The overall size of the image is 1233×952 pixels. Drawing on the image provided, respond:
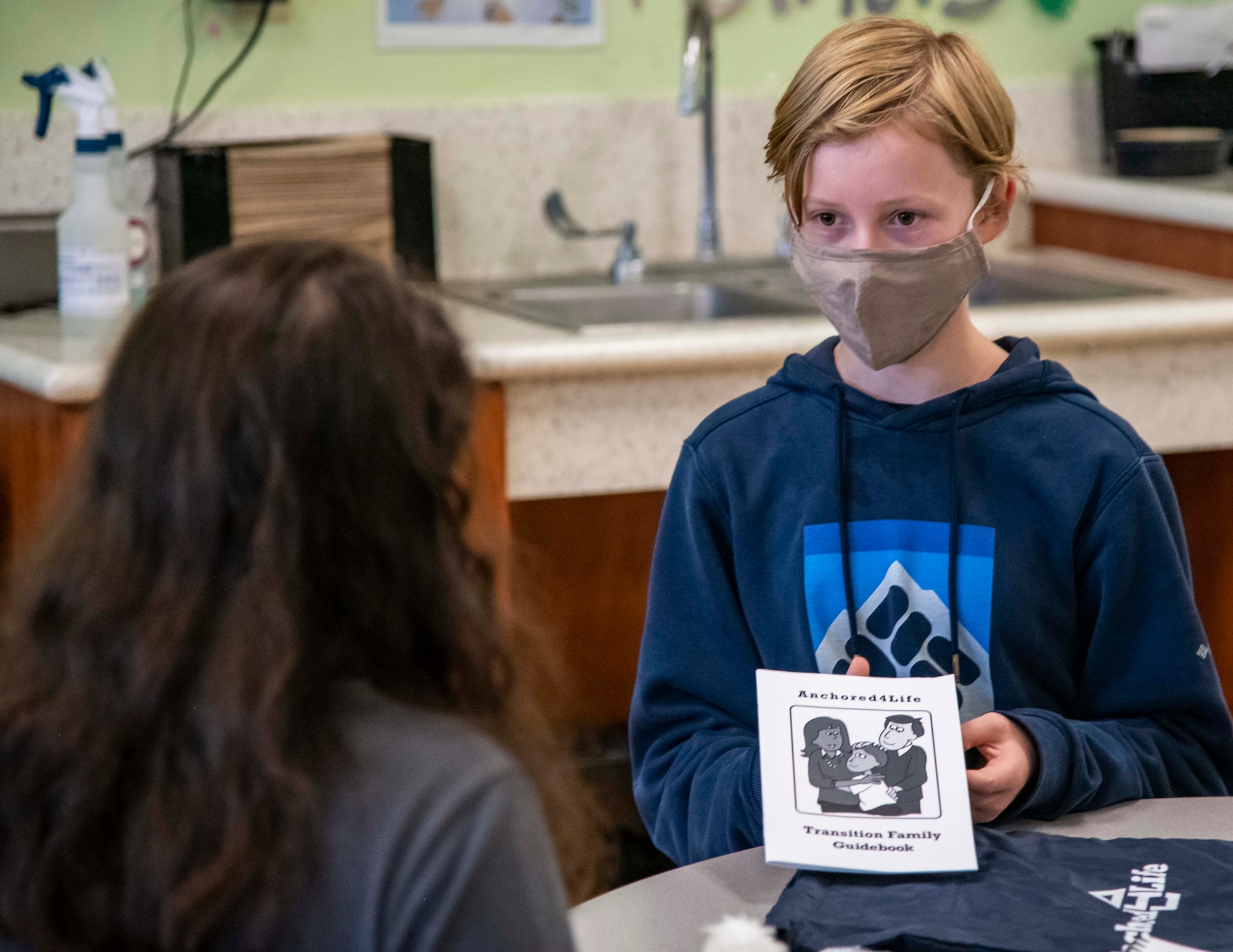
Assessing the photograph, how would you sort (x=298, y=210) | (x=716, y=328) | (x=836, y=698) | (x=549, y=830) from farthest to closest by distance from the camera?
(x=298, y=210) < (x=716, y=328) < (x=836, y=698) < (x=549, y=830)

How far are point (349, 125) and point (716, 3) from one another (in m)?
0.70

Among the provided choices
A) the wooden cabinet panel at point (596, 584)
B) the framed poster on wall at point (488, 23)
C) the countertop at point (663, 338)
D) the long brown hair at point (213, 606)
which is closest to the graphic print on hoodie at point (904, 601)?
the long brown hair at point (213, 606)

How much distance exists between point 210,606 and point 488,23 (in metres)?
2.04

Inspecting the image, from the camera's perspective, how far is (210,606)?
23.3 inches

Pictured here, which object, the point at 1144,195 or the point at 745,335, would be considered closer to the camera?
the point at 745,335

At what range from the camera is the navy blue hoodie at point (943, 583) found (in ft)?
3.50

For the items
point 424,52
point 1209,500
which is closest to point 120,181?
point 424,52

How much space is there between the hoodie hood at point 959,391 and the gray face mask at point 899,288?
0.12 ft

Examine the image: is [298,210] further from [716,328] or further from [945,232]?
[945,232]

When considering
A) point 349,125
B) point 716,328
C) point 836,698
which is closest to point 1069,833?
point 836,698

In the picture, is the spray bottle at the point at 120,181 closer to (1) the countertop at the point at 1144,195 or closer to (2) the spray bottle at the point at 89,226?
(2) the spray bottle at the point at 89,226

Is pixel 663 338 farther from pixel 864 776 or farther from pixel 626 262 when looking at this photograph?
pixel 864 776

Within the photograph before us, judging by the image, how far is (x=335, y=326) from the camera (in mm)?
601

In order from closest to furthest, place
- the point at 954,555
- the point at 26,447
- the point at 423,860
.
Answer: the point at 423,860
the point at 954,555
the point at 26,447
